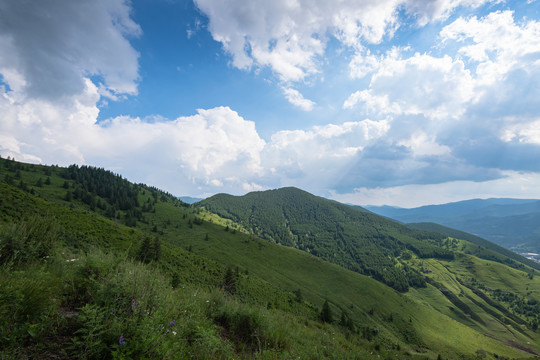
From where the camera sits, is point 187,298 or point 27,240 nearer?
point 27,240

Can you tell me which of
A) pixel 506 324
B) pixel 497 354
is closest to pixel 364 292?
pixel 497 354

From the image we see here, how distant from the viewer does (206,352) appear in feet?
14.2

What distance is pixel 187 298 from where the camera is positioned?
6.90 m

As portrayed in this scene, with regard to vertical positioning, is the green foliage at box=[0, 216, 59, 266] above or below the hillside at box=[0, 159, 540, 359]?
above

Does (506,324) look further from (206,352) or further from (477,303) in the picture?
(206,352)

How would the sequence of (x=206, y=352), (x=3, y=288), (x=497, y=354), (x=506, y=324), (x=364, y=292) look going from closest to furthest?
(x=3, y=288) → (x=206, y=352) → (x=497, y=354) → (x=364, y=292) → (x=506, y=324)

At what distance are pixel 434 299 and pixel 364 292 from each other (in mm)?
95746

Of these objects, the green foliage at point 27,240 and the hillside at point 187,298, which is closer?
the hillside at point 187,298

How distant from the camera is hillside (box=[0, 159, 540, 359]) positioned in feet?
11.7

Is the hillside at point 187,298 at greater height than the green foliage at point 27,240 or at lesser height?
lesser

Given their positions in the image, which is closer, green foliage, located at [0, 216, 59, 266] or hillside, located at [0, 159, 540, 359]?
hillside, located at [0, 159, 540, 359]

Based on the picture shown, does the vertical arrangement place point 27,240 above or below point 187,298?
above

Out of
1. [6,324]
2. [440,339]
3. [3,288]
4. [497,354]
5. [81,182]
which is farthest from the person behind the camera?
[81,182]

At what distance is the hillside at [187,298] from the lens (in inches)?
140
